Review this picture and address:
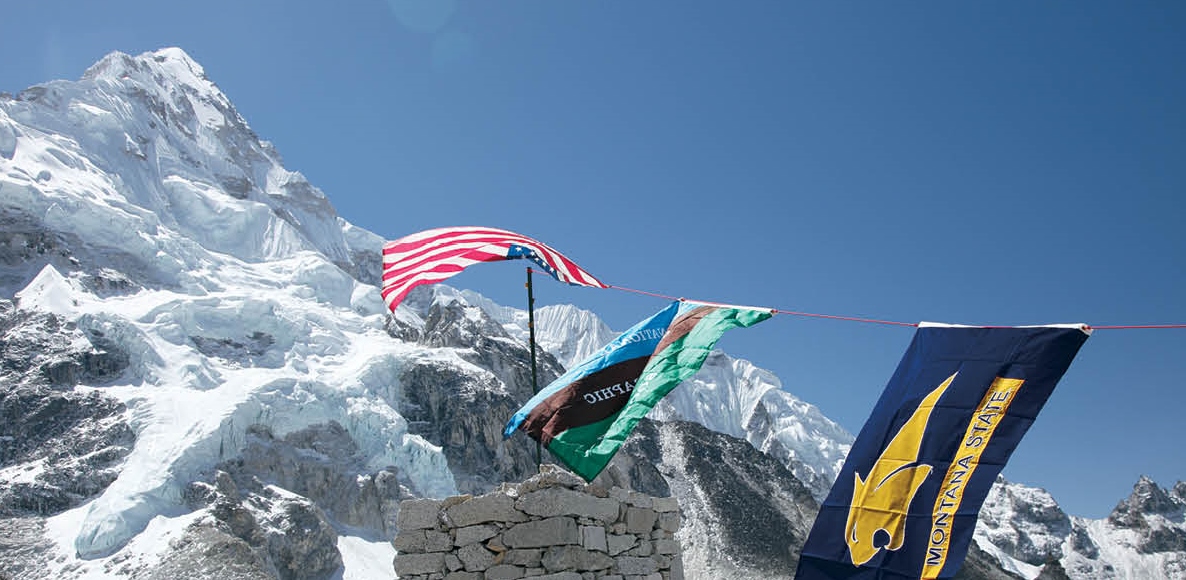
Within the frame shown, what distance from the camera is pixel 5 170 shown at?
107m

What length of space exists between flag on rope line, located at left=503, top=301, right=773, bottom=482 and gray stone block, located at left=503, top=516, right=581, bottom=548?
71 cm

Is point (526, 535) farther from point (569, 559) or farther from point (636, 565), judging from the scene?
point (636, 565)

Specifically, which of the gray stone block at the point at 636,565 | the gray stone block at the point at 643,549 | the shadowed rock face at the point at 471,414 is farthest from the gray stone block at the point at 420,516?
the shadowed rock face at the point at 471,414

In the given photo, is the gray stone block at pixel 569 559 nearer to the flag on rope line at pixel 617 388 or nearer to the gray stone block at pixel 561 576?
the gray stone block at pixel 561 576

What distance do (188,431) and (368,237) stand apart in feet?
364

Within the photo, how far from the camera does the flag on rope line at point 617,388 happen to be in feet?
31.9

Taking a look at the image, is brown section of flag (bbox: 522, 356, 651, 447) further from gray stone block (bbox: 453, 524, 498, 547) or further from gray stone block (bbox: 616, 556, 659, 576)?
gray stone block (bbox: 616, 556, 659, 576)

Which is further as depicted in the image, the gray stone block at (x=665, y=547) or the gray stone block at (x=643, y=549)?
the gray stone block at (x=665, y=547)

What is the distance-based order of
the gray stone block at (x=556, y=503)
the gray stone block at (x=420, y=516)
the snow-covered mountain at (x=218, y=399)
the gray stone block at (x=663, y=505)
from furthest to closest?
the snow-covered mountain at (x=218, y=399)
the gray stone block at (x=663, y=505)
the gray stone block at (x=420, y=516)
the gray stone block at (x=556, y=503)

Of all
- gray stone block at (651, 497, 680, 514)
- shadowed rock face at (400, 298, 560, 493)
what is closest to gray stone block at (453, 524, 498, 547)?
gray stone block at (651, 497, 680, 514)

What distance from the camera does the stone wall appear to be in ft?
29.0

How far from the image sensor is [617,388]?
1030 centimetres

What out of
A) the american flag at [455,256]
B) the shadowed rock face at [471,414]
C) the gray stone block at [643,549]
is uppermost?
the shadowed rock face at [471,414]

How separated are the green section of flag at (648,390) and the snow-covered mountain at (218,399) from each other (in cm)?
5867
